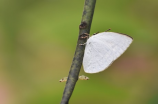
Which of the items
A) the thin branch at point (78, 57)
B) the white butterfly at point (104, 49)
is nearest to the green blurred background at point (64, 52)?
the white butterfly at point (104, 49)

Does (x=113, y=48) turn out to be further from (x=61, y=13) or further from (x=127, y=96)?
(x=61, y=13)

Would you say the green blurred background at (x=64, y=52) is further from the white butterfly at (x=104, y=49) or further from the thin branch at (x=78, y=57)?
the thin branch at (x=78, y=57)

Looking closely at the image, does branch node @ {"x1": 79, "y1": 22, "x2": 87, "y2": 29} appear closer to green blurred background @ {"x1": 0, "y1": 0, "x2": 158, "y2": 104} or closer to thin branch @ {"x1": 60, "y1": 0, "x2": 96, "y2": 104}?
thin branch @ {"x1": 60, "y1": 0, "x2": 96, "y2": 104}

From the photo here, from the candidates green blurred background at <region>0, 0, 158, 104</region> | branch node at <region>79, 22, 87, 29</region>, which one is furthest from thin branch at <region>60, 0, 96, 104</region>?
green blurred background at <region>0, 0, 158, 104</region>

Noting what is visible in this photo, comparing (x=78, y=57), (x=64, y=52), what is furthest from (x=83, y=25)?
(x=64, y=52)

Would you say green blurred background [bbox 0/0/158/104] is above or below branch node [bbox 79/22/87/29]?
below

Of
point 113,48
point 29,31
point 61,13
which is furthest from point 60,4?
point 113,48
